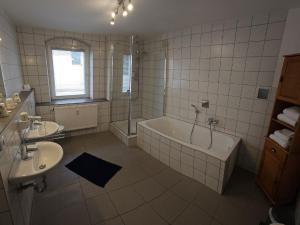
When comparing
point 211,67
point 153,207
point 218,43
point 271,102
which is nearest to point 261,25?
point 218,43

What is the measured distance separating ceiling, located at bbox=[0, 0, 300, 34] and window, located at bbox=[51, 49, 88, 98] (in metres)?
0.69

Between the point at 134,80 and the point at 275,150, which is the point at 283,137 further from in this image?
the point at 134,80

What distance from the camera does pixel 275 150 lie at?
73.5 inches

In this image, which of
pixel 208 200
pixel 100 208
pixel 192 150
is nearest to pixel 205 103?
pixel 192 150

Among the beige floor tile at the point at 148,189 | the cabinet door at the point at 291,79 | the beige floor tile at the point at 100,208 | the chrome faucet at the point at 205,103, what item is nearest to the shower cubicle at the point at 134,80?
the chrome faucet at the point at 205,103

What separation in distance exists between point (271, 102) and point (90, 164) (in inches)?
105

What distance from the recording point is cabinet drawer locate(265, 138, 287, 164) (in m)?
1.75

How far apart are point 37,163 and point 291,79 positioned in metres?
2.53

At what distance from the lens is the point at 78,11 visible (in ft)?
7.01

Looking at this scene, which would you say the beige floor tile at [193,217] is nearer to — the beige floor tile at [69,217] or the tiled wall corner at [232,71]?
the beige floor tile at [69,217]

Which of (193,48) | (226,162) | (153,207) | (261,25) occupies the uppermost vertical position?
(261,25)

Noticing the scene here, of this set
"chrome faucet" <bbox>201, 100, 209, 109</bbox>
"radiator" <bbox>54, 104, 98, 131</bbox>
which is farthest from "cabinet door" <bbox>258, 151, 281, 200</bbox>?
"radiator" <bbox>54, 104, 98, 131</bbox>

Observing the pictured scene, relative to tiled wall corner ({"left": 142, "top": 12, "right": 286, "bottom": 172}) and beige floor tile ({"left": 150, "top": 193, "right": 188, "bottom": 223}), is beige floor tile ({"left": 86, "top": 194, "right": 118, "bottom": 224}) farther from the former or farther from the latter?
tiled wall corner ({"left": 142, "top": 12, "right": 286, "bottom": 172})

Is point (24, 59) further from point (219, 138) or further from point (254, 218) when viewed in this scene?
point (254, 218)
